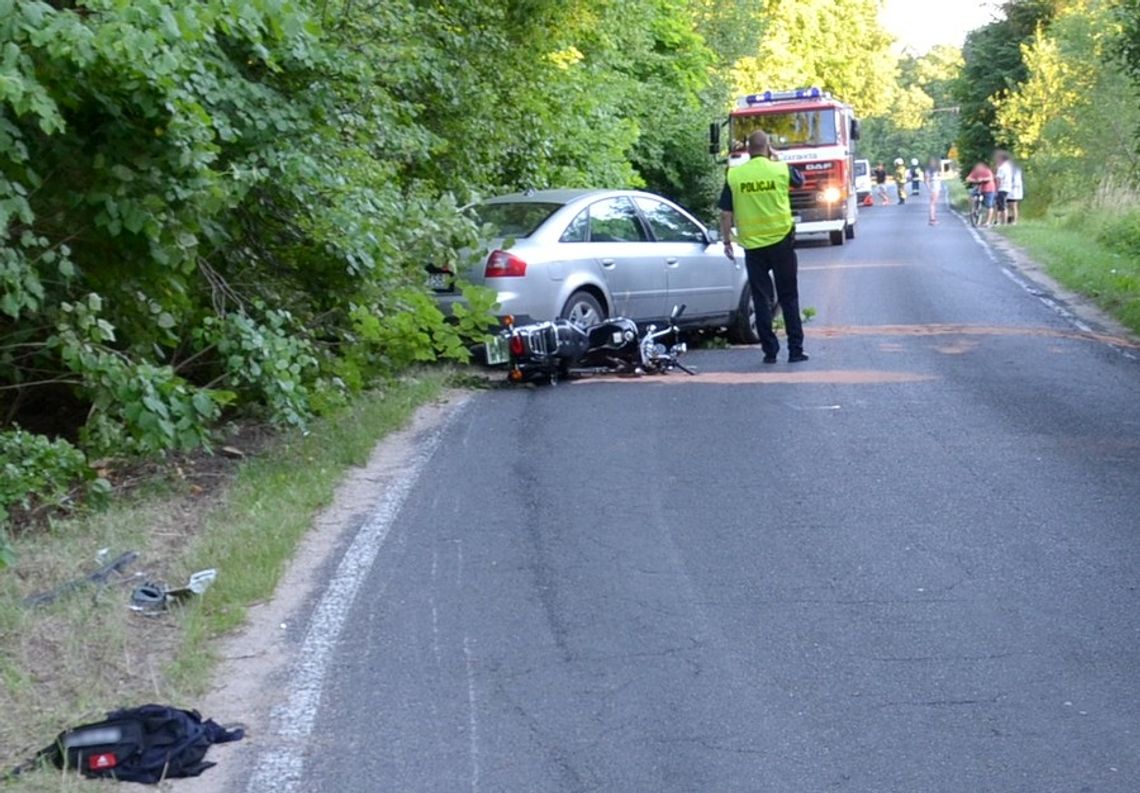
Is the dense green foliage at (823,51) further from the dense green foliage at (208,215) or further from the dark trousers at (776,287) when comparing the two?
the dense green foliage at (208,215)

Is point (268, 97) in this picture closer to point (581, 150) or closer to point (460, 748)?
point (460, 748)

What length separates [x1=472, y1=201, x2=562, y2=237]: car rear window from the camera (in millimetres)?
13953

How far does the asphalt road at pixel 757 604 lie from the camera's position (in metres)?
5.17

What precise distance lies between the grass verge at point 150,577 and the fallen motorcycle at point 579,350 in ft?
8.07

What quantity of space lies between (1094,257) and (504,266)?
16960mm

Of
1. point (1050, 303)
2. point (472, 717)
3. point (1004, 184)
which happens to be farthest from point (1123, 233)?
point (472, 717)

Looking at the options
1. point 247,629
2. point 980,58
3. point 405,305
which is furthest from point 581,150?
point 980,58

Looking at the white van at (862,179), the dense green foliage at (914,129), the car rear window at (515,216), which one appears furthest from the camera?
the dense green foliage at (914,129)

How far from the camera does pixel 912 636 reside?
629cm

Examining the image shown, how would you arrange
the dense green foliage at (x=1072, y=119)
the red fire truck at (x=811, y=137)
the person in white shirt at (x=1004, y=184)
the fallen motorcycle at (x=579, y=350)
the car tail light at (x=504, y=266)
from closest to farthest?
the fallen motorcycle at (x=579, y=350)
the car tail light at (x=504, y=266)
the red fire truck at (x=811, y=137)
the dense green foliage at (x=1072, y=119)
the person in white shirt at (x=1004, y=184)

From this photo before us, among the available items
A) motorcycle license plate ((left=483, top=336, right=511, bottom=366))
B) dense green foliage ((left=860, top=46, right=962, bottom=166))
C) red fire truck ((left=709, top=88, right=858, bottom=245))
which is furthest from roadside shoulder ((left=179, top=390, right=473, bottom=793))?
dense green foliage ((left=860, top=46, right=962, bottom=166))

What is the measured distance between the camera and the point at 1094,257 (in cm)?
2753

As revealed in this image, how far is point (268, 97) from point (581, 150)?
37.6ft

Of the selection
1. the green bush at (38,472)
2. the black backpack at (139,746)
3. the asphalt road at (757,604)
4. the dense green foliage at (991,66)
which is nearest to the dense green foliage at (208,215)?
the green bush at (38,472)
